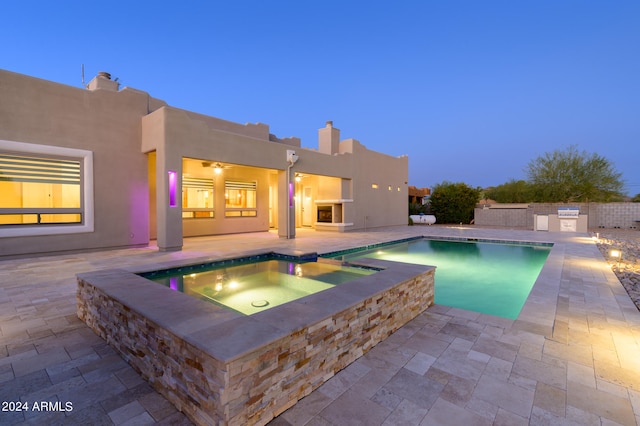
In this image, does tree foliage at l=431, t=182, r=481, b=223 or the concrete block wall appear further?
tree foliage at l=431, t=182, r=481, b=223

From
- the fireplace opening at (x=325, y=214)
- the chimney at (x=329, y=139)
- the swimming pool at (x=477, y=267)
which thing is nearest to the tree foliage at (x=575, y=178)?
the swimming pool at (x=477, y=267)

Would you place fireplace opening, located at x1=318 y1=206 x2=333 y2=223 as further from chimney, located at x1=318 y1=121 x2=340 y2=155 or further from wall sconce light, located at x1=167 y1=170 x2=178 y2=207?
wall sconce light, located at x1=167 y1=170 x2=178 y2=207

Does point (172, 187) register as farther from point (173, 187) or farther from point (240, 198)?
point (240, 198)

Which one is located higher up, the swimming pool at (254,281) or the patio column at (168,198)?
the patio column at (168,198)

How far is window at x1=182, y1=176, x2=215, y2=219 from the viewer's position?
38.1 feet

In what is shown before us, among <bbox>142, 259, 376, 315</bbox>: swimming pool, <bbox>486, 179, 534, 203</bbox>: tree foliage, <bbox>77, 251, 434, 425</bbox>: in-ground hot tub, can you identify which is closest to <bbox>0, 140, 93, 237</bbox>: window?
<bbox>142, 259, 376, 315</bbox>: swimming pool

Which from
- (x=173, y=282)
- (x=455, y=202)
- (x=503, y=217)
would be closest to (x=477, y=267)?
(x=173, y=282)

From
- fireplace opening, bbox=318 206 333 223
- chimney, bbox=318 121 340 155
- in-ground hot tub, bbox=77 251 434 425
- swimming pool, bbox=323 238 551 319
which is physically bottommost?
swimming pool, bbox=323 238 551 319

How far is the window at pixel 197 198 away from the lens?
38.1 feet

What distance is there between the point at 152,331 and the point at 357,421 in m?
1.64

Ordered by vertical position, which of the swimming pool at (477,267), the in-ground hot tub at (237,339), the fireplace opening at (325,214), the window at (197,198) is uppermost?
the window at (197,198)

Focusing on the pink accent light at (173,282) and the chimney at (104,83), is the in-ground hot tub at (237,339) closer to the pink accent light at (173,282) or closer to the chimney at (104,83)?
the pink accent light at (173,282)

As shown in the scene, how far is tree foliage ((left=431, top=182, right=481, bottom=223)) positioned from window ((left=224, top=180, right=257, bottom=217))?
49.6ft

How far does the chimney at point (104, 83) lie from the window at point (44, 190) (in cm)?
242
